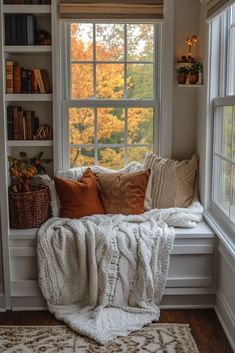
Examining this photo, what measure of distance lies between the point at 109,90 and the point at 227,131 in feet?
3.63

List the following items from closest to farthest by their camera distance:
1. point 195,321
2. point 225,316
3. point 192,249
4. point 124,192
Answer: point 225,316 < point 195,321 < point 192,249 < point 124,192

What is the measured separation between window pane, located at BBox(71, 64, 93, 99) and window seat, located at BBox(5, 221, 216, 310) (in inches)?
46.9

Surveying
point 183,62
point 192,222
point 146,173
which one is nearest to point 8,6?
point 183,62

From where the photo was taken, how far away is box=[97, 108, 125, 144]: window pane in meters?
3.74

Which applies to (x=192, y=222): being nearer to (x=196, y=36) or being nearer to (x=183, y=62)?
(x=183, y=62)

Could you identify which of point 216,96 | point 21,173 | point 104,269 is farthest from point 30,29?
point 104,269

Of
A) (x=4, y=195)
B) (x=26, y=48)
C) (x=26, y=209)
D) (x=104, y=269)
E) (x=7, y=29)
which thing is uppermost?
(x=7, y=29)

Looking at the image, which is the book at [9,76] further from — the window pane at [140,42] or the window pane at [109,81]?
the window pane at [140,42]

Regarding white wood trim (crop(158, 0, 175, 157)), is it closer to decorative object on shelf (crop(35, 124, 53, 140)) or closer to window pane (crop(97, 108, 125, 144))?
window pane (crop(97, 108, 125, 144))

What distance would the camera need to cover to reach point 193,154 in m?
3.74

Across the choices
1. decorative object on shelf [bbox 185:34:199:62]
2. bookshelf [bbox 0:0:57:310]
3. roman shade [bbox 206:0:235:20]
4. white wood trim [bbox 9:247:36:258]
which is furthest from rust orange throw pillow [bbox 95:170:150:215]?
roman shade [bbox 206:0:235:20]

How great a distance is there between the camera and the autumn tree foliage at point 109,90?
144 inches

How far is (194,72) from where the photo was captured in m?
3.42

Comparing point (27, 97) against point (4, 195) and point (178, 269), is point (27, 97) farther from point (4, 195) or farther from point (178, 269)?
point (178, 269)
